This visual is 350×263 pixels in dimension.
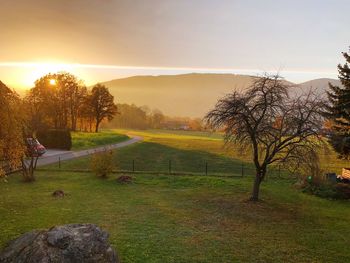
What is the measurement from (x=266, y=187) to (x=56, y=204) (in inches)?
600

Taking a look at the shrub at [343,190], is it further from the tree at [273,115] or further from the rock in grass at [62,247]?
the rock in grass at [62,247]

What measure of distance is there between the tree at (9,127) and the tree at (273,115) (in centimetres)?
1005

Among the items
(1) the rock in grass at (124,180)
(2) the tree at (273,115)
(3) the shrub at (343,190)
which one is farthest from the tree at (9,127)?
(3) the shrub at (343,190)

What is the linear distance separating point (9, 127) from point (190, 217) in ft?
31.6

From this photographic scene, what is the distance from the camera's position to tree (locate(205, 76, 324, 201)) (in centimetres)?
2103

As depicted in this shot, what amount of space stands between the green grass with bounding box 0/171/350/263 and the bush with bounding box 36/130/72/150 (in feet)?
64.5

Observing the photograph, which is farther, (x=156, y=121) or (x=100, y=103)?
(x=156, y=121)

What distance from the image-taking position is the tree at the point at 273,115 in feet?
69.0

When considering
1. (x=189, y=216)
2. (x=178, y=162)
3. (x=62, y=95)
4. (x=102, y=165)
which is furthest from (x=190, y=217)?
(x=62, y=95)

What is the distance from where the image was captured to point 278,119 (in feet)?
71.6

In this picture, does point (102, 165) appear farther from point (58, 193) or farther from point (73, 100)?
point (73, 100)

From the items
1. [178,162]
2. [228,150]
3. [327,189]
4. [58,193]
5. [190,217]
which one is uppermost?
[228,150]

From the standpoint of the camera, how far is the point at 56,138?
160ft

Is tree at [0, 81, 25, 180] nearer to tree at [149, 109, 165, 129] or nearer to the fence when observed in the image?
the fence
